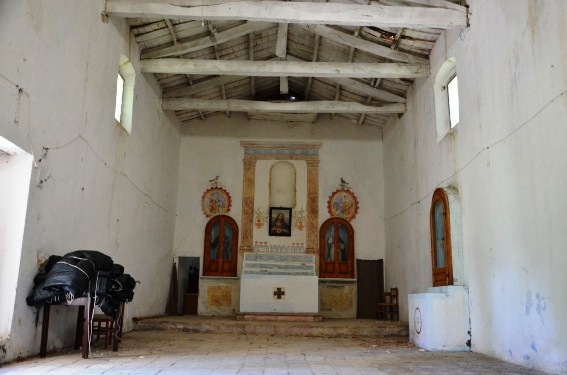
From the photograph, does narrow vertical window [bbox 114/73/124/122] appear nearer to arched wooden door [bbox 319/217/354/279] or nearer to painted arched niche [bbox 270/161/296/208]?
painted arched niche [bbox 270/161/296/208]

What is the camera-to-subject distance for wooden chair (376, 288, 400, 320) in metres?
11.4

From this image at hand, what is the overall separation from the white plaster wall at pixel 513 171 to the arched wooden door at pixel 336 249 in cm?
461

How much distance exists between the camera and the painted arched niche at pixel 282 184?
1346 cm

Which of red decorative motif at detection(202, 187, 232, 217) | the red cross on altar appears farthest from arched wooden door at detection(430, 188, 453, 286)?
red decorative motif at detection(202, 187, 232, 217)

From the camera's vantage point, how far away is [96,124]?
7.16 meters

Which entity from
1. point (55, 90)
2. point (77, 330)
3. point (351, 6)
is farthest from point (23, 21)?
point (351, 6)

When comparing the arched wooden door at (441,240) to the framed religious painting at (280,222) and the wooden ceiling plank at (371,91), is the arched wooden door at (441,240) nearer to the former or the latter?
the wooden ceiling plank at (371,91)

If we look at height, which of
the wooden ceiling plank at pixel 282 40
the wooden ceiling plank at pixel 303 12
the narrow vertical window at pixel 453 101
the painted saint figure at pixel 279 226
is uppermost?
the wooden ceiling plank at pixel 282 40

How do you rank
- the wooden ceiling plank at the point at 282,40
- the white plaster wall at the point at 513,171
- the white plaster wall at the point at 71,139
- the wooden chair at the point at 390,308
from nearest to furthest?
the white plaster wall at the point at 513,171, the white plaster wall at the point at 71,139, the wooden ceiling plank at the point at 282,40, the wooden chair at the point at 390,308

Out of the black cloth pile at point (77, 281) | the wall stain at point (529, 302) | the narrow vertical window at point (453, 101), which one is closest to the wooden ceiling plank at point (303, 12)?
the narrow vertical window at point (453, 101)

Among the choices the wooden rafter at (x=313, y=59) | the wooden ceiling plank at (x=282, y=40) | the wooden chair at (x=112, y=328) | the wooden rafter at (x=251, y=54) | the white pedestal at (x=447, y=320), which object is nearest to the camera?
the wooden chair at (x=112, y=328)

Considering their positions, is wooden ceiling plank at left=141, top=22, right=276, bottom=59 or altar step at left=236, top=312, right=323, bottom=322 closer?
wooden ceiling plank at left=141, top=22, right=276, bottom=59

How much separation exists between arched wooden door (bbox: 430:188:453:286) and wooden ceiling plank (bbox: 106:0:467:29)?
8.45 ft

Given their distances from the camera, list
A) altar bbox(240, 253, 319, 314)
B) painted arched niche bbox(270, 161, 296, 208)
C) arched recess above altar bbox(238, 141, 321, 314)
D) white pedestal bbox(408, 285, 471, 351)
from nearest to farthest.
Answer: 1. white pedestal bbox(408, 285, 471, 351)
2. altar bbox(240, 253, 319, 314)
3. arched recess above altar bbox(238, 141, 321, 314)
4. painted arched niche bbox(270, 161, 296, 208)
